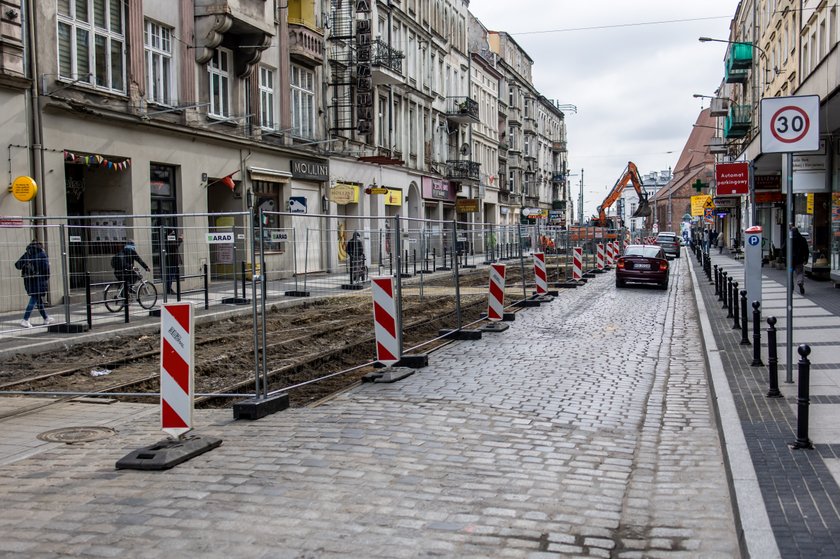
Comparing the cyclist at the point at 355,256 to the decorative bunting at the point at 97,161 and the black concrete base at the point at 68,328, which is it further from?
the decorative bunting at the point at 97,161

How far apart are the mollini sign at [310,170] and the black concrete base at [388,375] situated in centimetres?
2134

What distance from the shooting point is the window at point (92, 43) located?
19344mm

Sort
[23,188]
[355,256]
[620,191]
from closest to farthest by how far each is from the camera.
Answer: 1. [355,256]
2. [23,188]
3. [620,191]

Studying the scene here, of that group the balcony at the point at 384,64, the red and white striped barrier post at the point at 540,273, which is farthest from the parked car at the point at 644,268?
the balcony at the point at 384,64

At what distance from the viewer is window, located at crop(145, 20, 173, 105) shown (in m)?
A: 22.6

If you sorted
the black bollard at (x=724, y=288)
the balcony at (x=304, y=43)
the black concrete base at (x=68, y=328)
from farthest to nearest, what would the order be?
1. the balcony at (x=304, y=43)
2. the black bollard at (x=724, y=288)
3. the black concrete base at (x=68, y=328)

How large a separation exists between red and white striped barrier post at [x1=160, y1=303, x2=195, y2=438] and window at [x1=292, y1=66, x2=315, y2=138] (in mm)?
25082

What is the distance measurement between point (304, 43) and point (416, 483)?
2755cm

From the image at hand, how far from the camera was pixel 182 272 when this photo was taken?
14211 millimetres

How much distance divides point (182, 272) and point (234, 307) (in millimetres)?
2006

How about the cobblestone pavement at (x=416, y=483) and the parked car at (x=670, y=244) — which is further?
the parked car at (x=670, y=244)

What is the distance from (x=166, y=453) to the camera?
6.17 meters

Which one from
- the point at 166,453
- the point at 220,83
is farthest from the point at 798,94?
the point at 220,83

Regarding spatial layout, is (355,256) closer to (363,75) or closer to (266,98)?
(266,98)
